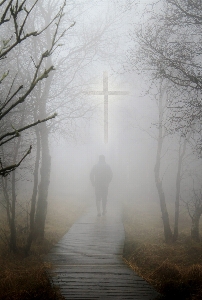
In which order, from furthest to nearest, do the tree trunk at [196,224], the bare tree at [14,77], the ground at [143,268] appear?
the tree trunk at [196,224]
the ground at [143,268]
the bare tree at [14,77]

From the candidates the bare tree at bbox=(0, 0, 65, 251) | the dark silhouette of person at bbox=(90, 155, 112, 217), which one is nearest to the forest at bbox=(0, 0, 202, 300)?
the bare tree at bbox=(0, 0, 65, 251)

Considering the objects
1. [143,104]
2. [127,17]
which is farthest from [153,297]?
[143,104]

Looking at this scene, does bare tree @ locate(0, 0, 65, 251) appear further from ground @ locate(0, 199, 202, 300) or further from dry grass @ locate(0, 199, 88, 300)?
ground @ locate(0, 199, 202, 300)

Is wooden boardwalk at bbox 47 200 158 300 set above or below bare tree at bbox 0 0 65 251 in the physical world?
below

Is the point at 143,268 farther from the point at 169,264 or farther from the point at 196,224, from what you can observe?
the point at 196,224

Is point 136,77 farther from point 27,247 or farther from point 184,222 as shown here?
point 27,247

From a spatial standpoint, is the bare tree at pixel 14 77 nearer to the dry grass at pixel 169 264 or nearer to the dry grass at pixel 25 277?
the dry grass at pixel 25 277

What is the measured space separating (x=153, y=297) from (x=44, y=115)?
6.05m

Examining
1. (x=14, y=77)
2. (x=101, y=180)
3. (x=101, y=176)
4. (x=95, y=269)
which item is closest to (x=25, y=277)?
(x=95, y=269)

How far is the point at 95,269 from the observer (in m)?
5.47

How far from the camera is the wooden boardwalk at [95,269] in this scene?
4.37 meters

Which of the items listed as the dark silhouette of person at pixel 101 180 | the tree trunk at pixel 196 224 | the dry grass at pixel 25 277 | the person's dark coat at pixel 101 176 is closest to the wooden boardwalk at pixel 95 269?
the dry grass at pixel 25 277

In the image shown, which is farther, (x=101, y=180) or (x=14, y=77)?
(x=101, y=180)

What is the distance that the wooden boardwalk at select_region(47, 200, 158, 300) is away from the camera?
4.37 meters
